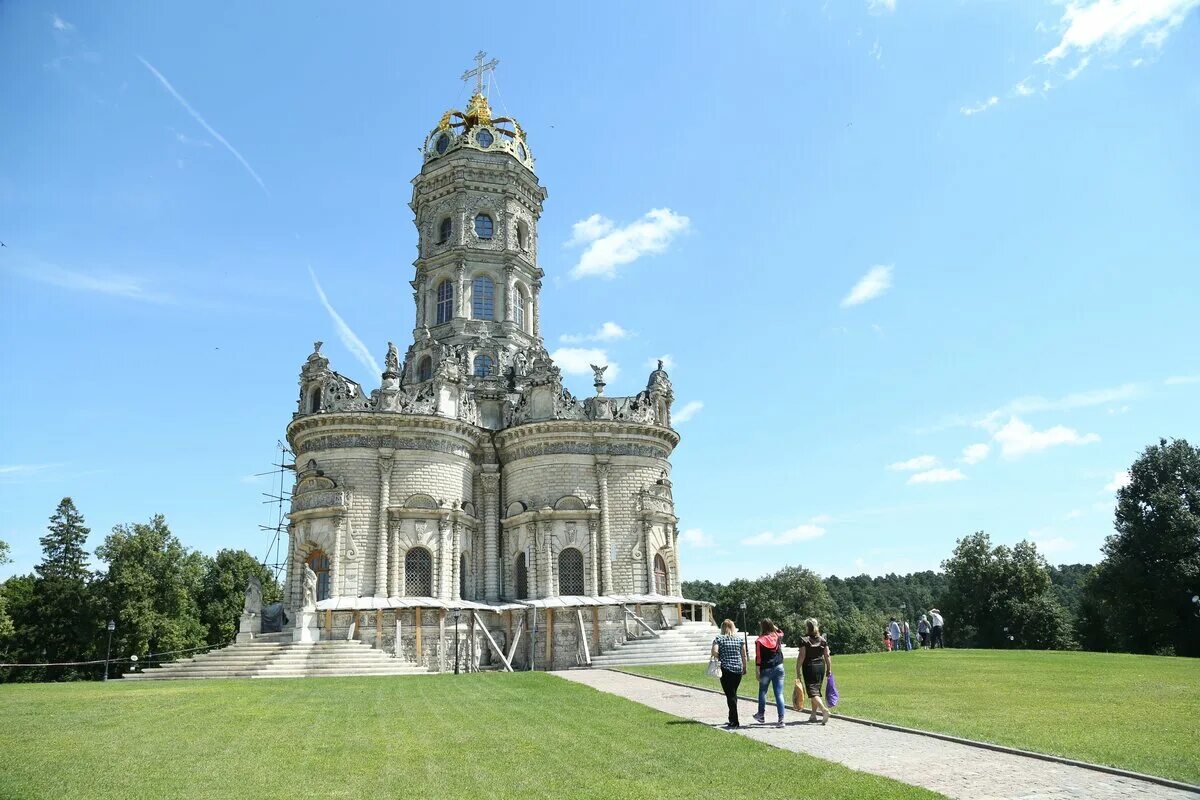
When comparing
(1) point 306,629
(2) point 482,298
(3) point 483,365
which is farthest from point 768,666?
(2) point 482,298

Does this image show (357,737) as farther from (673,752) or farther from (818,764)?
(818,764)

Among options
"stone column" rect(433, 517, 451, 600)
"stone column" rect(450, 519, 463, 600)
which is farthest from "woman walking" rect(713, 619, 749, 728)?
"stone column" rect(450, 519, 463, 600)

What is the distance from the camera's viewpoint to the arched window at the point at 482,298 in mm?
50875

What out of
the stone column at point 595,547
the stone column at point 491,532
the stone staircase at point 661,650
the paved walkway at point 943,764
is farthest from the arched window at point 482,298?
the paved walkway at point 943,764

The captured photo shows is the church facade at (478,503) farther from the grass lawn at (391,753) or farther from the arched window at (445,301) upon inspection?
the grass lawn at (391,753)

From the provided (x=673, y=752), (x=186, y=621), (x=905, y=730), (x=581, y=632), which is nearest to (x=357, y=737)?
(x=673, y=752)

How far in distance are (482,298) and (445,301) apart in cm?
243

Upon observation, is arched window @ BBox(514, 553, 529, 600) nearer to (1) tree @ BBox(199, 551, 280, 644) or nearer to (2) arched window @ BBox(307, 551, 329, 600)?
(2) arched window @ BBox(307, 551, 329, 600)

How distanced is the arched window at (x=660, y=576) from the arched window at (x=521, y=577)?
677 centimetres

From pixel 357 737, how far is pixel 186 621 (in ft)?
181

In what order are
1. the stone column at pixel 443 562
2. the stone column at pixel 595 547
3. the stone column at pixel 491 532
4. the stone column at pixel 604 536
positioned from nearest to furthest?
the stone column at pixel 443 562 < the stone column at pixel 595 547 < the stone column at pixel 604 536 < the stone column at pixel 491 532

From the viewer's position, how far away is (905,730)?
13.2 metres

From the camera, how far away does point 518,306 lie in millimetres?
52438

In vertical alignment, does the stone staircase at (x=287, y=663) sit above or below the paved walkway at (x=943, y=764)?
above
